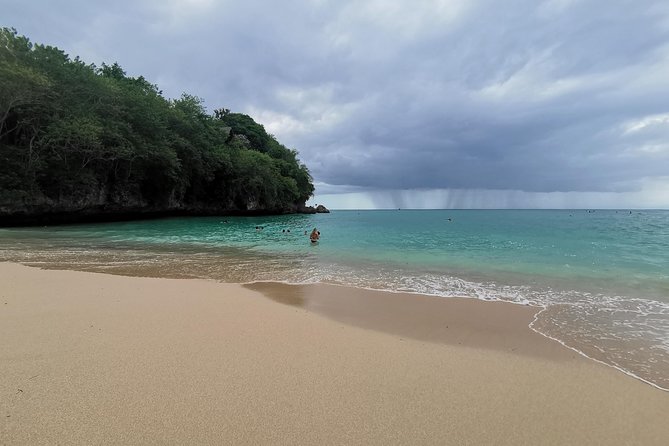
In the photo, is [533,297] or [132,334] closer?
[132,334]

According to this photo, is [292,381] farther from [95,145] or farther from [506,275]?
[95,145]

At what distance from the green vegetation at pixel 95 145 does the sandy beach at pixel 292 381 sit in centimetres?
2834

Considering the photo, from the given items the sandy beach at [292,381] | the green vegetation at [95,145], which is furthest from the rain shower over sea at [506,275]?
the green vegetation at [95,145]

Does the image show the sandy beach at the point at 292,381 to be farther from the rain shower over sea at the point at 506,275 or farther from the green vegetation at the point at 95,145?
the green vegetation at the point at 95,145

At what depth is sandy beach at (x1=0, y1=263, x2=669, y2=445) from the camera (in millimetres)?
2404

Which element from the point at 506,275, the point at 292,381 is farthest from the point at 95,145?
the point at 292,381

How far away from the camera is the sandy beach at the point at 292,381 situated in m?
2.40

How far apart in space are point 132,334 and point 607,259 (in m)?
16.7

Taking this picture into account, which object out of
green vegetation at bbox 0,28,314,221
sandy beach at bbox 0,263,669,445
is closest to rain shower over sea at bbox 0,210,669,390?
sandy beach at bbox 0,263,669,445

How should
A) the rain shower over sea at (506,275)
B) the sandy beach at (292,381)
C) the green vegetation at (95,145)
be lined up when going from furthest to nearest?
the green vegetation at (95,145) < the rain shower over sea at (506,275) < the sandy beach at (292,381)

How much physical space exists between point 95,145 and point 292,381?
1272 inches

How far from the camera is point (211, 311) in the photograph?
5387 millimetres

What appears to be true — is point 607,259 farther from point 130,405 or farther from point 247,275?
point 130,405

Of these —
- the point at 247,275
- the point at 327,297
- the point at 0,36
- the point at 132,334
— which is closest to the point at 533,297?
the point at 327,297
